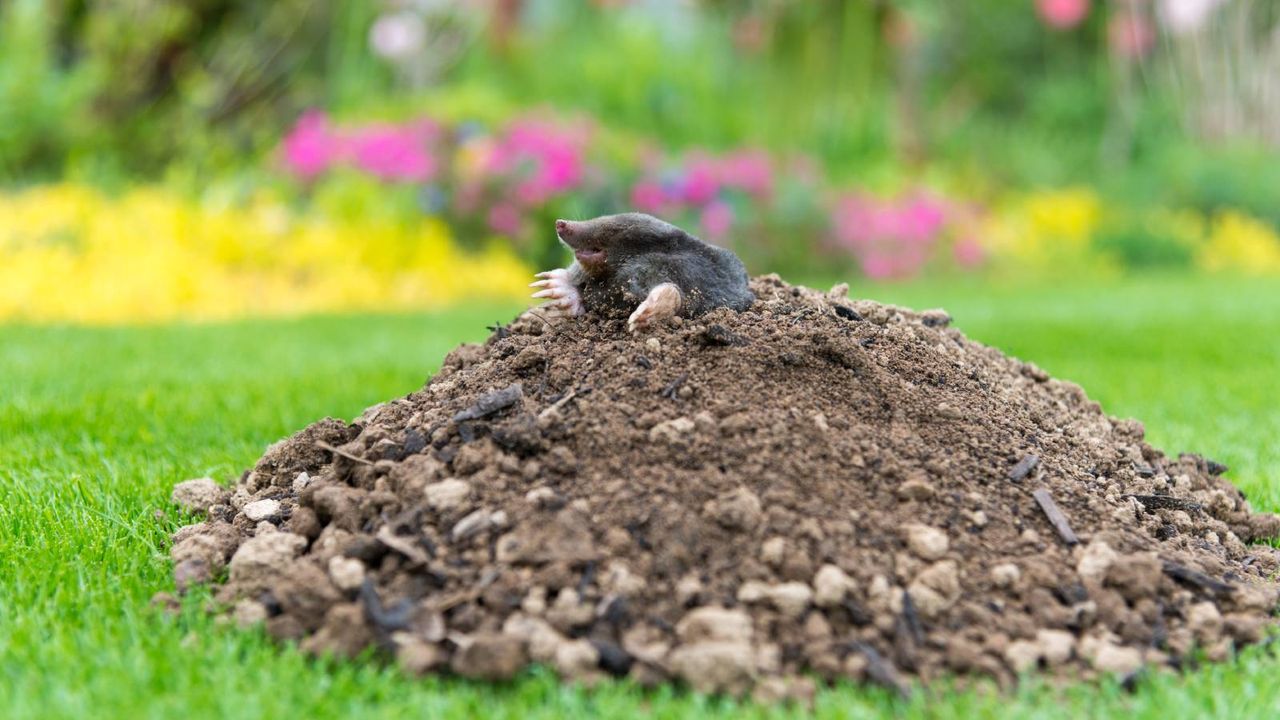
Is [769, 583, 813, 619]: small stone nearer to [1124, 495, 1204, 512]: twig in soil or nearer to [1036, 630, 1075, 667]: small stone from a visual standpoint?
[1036, 630, 1075, 667]: small stone

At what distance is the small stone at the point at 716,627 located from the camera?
1.70 meters

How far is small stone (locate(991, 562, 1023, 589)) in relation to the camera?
6.20ft

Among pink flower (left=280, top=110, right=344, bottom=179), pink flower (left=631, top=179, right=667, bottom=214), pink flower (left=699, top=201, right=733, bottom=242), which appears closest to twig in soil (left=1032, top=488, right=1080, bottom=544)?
pink flower (left=699, top=201, right=733, bottom=242)

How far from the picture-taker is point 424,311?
6.43 m

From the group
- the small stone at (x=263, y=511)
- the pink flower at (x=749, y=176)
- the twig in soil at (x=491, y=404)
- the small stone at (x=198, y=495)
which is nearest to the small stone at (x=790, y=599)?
the twig in soil at (x=491, y=404)

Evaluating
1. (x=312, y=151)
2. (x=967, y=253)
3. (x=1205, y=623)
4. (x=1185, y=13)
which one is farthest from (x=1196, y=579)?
(x=1185, y=13)

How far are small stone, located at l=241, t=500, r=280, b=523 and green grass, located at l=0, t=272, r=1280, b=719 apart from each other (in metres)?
0.20

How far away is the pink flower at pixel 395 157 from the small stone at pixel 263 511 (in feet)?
18.3

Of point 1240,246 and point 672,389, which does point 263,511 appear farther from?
point 1240,246

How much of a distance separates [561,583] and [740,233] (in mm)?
6427

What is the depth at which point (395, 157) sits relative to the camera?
7.62 metres

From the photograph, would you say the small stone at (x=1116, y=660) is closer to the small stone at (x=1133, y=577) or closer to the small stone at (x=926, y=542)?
the small stone at (x=1133, y=577)

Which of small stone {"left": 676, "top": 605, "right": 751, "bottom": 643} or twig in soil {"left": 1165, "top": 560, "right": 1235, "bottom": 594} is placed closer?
small stone {"left": 676, "top": 605, "right": 751, "bottom": 643}

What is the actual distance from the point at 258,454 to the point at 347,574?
1354mm
